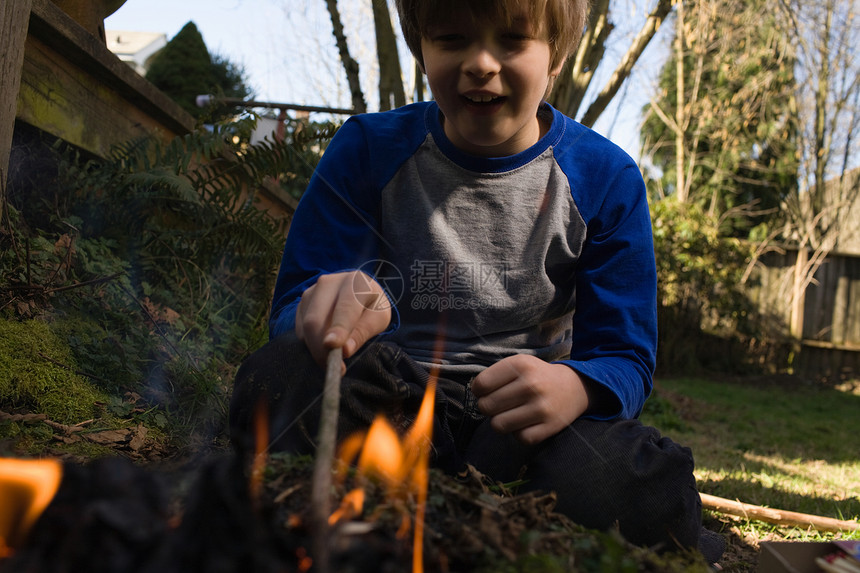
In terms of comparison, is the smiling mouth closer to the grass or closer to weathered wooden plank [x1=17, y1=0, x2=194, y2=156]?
the grass

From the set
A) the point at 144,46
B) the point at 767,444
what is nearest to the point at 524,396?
the point at 767,444

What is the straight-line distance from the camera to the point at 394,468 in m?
1.22

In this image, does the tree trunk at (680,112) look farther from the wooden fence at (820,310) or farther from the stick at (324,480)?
the stick at (324,480)

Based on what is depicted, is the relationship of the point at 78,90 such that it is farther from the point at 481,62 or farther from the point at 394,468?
the point at 394,468

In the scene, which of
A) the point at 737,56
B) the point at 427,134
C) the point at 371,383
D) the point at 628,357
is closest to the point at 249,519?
the point at 371,383

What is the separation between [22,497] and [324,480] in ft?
1.34

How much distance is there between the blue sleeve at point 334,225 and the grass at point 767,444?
1.53m

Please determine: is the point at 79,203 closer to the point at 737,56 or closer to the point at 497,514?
the point at 497,514

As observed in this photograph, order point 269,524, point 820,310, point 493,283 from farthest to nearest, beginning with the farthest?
point 820,310
point 493,283
point 269,524

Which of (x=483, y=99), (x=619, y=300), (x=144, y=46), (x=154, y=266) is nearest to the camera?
(x=483, y=99)

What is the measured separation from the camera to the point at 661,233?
33.9ft

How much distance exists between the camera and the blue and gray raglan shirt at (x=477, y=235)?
2.02 meters

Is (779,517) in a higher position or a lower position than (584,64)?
lower

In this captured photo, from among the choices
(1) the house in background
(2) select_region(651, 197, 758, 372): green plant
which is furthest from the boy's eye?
(1) the house in background
